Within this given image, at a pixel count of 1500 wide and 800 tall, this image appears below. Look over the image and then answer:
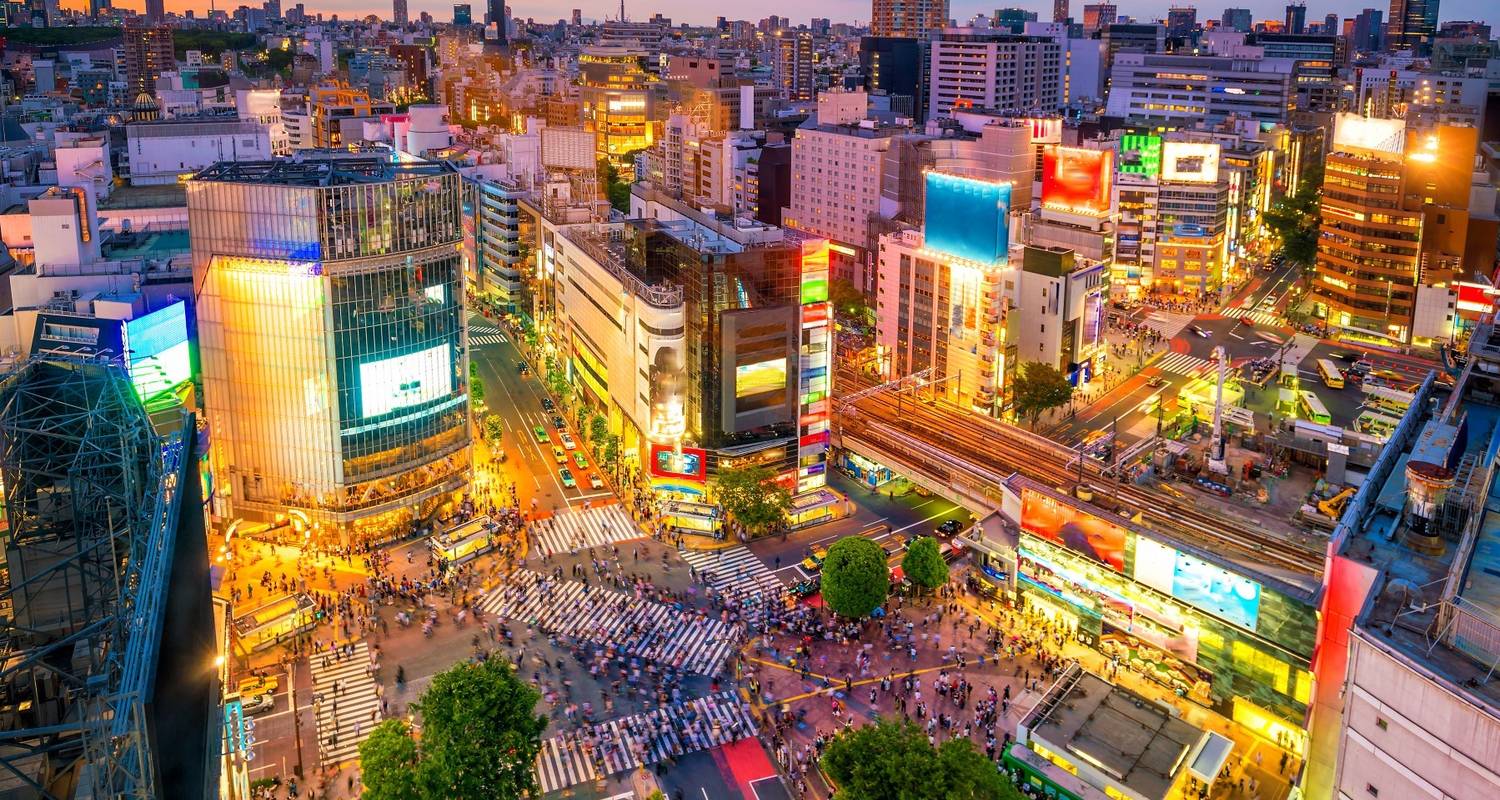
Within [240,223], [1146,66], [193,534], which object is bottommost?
[193,534]

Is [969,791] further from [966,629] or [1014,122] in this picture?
[1014,122]

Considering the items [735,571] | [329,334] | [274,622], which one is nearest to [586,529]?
[735,571]

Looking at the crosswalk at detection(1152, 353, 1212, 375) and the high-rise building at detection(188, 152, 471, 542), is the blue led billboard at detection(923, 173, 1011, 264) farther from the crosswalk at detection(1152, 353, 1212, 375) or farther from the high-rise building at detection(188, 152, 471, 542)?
the high-rise building at detection(188, 152, 471, 542)

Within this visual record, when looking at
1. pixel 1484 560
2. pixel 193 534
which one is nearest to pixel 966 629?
pixel 1484 560

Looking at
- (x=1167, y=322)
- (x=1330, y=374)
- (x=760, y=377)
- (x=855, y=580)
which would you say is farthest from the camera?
(x=1167, y=322)

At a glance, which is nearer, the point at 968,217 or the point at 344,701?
the point at 344,701

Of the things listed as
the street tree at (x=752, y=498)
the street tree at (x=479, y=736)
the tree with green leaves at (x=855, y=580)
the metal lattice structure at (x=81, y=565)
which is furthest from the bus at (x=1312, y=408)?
the metal lattice structure at (x=81, y=565)

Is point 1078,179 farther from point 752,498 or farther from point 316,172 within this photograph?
point 316,172

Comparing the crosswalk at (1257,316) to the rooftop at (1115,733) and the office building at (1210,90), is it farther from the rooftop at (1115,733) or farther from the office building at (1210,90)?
the rooftop at (1115,733)
